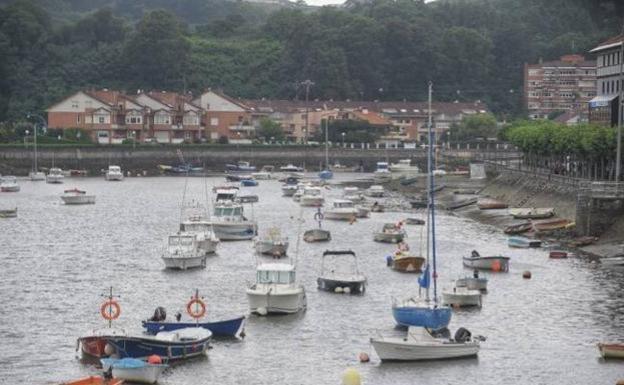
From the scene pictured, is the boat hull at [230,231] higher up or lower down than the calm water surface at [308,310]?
higher up

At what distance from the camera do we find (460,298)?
195ft

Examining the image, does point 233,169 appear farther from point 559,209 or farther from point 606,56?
point 559,209

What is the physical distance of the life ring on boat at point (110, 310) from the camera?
50156mm

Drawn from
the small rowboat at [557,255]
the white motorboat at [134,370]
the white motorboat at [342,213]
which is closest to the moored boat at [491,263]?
the small rowboat at [557,255]

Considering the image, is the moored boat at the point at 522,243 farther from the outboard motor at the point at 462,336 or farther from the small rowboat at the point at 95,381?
the small rowboat at the point at 95,381

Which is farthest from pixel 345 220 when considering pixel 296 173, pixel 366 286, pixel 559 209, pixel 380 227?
pixel 296 173

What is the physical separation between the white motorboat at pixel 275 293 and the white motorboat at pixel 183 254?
13.3 meters

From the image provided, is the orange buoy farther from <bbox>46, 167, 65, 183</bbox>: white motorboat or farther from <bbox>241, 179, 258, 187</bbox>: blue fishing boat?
<bbox>46, 167, 65, 183</bbox>: white motorboat

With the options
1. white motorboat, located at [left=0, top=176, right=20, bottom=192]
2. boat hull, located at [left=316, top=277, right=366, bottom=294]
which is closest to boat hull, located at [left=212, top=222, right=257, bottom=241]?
boat hull, located at [left=316, top=277, right=366, bottom=294]

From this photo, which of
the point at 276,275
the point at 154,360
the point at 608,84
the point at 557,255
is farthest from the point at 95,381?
the point at 608,84

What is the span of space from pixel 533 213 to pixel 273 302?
38.8 metres

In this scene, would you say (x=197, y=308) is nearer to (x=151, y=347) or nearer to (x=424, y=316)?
(x=151, y=347)

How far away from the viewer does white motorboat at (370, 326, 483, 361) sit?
158ft

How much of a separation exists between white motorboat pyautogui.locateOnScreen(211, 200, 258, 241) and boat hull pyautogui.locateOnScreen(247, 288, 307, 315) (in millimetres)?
27974
